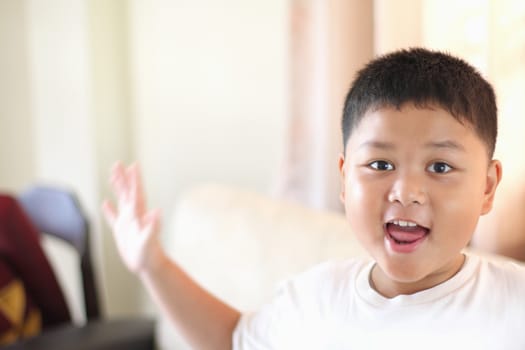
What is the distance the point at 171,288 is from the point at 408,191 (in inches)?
16.6

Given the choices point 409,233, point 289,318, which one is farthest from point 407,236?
point 289,318

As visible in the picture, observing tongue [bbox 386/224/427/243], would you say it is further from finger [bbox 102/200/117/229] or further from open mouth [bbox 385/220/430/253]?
finger [bbox 102/200/117/229]

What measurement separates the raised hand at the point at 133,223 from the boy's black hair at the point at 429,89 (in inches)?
14.0

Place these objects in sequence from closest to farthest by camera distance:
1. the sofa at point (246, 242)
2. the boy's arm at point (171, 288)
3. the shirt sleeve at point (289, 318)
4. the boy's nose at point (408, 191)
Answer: the boy's nose at point (408, 191) → the shirt sleeve at point (289, 318) → the boy's arm at point (171, 288) → the sofa at point (246, 242)

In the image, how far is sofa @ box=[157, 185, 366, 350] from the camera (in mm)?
1306

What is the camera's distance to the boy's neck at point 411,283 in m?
0.69

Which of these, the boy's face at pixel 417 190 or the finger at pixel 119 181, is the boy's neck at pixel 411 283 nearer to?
the boy's face at pixel 417 190

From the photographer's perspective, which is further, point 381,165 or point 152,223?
point 152,223

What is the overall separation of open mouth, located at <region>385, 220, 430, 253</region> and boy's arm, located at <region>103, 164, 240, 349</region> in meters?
0.35

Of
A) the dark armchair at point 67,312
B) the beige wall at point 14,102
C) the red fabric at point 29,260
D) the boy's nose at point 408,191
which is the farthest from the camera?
the beige wall at point 14,102

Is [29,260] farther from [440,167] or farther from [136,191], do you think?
[440,167]

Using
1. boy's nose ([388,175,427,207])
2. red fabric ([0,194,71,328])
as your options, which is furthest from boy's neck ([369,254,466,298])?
red fabric ([0,194,71,328])

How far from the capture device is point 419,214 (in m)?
0.62

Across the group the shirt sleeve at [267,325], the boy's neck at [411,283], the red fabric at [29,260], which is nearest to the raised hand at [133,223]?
the shirt sleeve at [267,325]
